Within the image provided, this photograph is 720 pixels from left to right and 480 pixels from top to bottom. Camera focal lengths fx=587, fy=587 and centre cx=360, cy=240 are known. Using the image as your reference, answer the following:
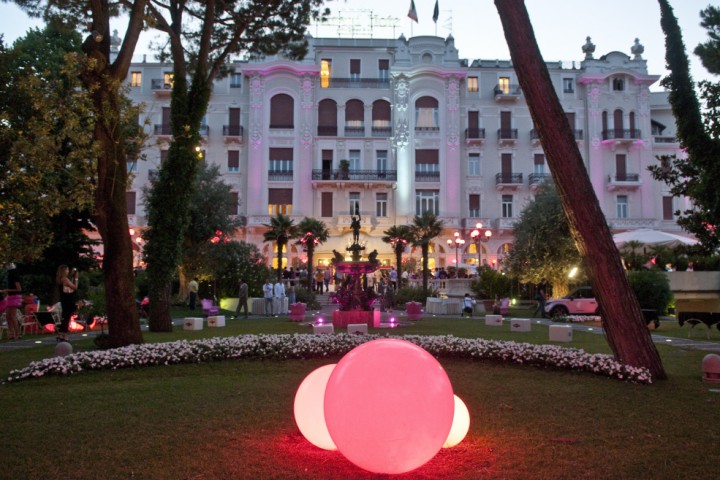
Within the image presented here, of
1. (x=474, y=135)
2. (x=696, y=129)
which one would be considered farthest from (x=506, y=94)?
(x=696, y=129)

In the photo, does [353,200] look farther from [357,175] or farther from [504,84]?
[504,84]

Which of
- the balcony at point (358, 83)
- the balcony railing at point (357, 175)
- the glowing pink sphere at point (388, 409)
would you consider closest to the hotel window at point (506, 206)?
the balcony railing at point (357, 175)

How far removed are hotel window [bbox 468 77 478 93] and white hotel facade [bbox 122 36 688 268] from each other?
8 centimetres

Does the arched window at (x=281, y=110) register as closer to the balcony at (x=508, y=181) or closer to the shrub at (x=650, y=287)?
the balcony at (x=508, y=181)

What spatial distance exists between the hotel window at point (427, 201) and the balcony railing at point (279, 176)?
983cm

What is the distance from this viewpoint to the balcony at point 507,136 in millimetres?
46031

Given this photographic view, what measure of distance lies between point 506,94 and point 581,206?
3954cm

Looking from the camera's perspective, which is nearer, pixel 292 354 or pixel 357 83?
pixel 292 354

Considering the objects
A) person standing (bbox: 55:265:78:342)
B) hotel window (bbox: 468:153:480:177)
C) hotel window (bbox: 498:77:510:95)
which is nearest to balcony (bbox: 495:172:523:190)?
hotel window (bbox: 468:153:480:177)

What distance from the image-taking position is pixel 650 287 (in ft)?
77.4

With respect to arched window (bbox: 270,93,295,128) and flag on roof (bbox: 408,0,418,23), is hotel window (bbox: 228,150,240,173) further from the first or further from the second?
flag on roof (bbox: 408,0,418,23)

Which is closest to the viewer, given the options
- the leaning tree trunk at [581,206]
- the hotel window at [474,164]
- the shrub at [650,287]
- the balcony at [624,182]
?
the leaning tree trunk at [581,206]

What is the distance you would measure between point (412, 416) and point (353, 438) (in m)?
0.43

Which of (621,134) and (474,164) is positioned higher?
(621,134)
